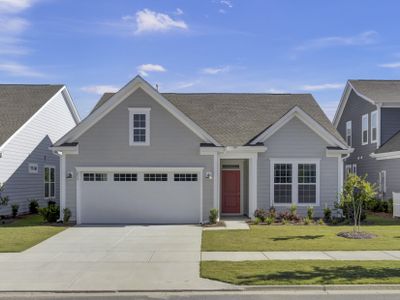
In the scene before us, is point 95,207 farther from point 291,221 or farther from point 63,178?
point 291,221

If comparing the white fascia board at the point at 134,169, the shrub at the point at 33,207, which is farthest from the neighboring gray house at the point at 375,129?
the shrub at the point at 33,207

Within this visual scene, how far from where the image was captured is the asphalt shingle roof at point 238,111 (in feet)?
80.2

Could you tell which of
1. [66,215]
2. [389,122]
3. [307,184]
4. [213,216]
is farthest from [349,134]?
[66,215]

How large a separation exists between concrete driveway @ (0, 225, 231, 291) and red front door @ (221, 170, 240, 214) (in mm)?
6683

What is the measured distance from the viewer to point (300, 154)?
905 inches

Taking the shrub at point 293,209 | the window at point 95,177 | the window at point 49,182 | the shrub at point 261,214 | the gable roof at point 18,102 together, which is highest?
the gable roof at point 18,102

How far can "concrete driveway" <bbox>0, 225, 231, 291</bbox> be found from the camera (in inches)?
404

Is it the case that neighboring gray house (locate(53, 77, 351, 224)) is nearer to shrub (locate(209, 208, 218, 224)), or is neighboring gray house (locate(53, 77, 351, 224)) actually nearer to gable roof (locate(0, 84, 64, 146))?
shrub (locate(209, 208, 218, 224))

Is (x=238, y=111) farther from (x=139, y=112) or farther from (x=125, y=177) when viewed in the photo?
(x=125, y=177)

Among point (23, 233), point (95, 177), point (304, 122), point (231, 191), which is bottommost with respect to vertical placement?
point (23, 233)

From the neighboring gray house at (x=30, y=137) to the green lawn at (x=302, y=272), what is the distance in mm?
15254

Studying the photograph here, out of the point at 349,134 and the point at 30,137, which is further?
the point at 349,134

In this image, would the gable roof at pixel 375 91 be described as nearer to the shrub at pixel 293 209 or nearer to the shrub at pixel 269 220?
the shrub at pixel 293 209

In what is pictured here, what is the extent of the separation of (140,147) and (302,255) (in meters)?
10.4
